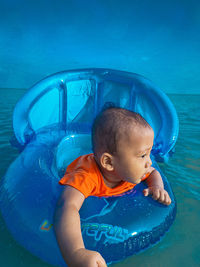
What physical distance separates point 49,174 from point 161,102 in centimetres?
140

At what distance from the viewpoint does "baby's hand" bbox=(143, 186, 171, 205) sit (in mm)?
1321

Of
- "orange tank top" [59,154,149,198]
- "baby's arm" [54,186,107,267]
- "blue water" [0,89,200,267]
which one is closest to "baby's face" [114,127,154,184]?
"orange tank top" [59,154,149,198]

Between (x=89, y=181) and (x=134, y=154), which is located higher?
(x=134, y=154)

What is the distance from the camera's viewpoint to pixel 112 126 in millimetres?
1134

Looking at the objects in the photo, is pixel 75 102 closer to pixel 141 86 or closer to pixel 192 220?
pixel 141 86

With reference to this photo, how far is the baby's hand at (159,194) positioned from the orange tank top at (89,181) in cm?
12

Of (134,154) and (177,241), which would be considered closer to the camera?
(134,154)

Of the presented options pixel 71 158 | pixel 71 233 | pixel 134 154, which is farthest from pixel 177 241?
pixel 71 158

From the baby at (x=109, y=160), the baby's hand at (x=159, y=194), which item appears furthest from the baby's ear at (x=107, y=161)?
the baby's hand at (x=159, y=194)

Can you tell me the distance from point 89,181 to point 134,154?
0.94ft

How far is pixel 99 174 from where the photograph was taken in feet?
4.26

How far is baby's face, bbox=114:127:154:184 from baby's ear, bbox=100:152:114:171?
3 cm

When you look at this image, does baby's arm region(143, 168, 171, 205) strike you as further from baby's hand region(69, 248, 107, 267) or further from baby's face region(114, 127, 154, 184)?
baby's hand region(69, 248, 107, 267)

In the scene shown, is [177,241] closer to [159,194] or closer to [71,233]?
[159,194]
